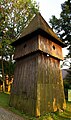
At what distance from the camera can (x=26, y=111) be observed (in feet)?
40.7

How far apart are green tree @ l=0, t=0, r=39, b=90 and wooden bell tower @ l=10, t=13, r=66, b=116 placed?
11.2m

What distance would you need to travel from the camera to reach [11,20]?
27062 millimetres

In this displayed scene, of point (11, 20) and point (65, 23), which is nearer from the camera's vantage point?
point (65, 23)

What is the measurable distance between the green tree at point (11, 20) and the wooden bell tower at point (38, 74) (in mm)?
11177

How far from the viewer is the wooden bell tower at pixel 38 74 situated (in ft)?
39.8

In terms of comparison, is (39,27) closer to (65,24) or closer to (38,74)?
(38,74)

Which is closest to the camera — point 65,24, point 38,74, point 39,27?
point 38,74

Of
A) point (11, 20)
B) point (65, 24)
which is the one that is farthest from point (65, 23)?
point (11, 20)

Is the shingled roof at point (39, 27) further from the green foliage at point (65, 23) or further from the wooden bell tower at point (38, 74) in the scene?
the green foliage at point (65, 23)

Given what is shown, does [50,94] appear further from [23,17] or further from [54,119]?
[23,17]

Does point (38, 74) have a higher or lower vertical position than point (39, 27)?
lower

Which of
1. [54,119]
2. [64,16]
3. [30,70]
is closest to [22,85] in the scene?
[30,70]

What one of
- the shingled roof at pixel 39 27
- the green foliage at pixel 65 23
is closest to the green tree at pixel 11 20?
the green foliage at pixel 65 23

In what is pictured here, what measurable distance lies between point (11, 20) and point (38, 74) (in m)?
17.3
